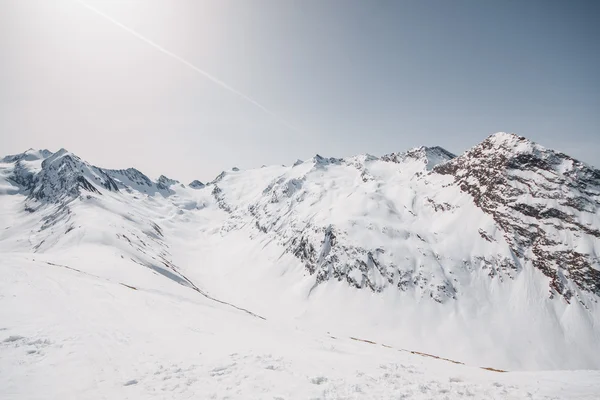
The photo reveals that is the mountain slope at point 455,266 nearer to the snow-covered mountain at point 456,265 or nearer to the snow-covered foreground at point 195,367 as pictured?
the snow-covered mountain at point 456,265

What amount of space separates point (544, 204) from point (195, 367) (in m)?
164

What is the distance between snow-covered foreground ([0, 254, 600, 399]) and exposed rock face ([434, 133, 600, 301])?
441ft

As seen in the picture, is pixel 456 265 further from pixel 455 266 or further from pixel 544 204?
pixel 544 204

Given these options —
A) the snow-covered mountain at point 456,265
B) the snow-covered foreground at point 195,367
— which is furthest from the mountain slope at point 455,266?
the snow-covered foreground at point 195,367

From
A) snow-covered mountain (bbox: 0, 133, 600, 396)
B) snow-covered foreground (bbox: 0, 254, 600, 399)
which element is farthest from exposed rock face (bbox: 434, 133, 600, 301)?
snow-covered foreground (bbox: 0, 254, 600, 399)

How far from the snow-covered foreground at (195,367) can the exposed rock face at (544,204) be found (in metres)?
134

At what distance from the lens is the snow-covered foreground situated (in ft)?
40.9

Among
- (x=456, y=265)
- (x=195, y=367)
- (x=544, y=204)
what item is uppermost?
(x=544, y=204)

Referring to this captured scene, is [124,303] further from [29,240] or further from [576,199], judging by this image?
[29,240]

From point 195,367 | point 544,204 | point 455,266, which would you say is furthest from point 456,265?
point 195,367

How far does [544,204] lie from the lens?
5020 inches

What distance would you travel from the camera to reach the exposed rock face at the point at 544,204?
111138 mm

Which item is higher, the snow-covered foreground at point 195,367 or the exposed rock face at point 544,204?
the exposed rock face at point 544,204

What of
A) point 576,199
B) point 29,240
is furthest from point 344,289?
point 29,240
